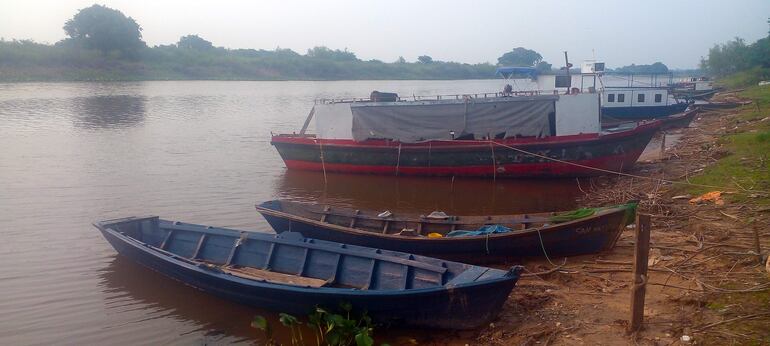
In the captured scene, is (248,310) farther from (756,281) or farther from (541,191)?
(541,191)

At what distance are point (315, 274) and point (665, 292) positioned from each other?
4644mm

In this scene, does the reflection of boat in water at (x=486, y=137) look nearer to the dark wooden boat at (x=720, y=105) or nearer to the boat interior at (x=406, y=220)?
the boat interior at (x=406, y=220)

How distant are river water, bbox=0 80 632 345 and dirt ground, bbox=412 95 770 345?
143 inches

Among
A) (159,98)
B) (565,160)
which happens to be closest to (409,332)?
(565,160)

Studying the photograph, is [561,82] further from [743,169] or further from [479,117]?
[743,169]

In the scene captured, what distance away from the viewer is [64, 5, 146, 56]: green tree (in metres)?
59.0

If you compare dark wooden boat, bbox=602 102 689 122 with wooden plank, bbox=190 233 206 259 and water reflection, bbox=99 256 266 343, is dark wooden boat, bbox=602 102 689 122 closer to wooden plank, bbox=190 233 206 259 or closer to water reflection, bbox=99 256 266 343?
wooden plank, bbox=190 233 206 259

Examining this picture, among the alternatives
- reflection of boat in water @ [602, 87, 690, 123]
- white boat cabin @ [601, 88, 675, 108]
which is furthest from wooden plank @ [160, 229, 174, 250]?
white boat cabin @ [601, 88, 675, 108]

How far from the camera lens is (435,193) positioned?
16391 mm

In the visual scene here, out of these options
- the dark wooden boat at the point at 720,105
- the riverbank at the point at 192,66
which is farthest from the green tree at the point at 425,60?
the dark wooden boat at the point at 720,105

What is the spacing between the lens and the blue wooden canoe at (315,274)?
693 cm

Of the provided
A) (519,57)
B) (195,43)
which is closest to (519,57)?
(519,57)

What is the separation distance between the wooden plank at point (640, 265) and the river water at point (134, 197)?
15.3ft

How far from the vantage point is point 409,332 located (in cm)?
728
